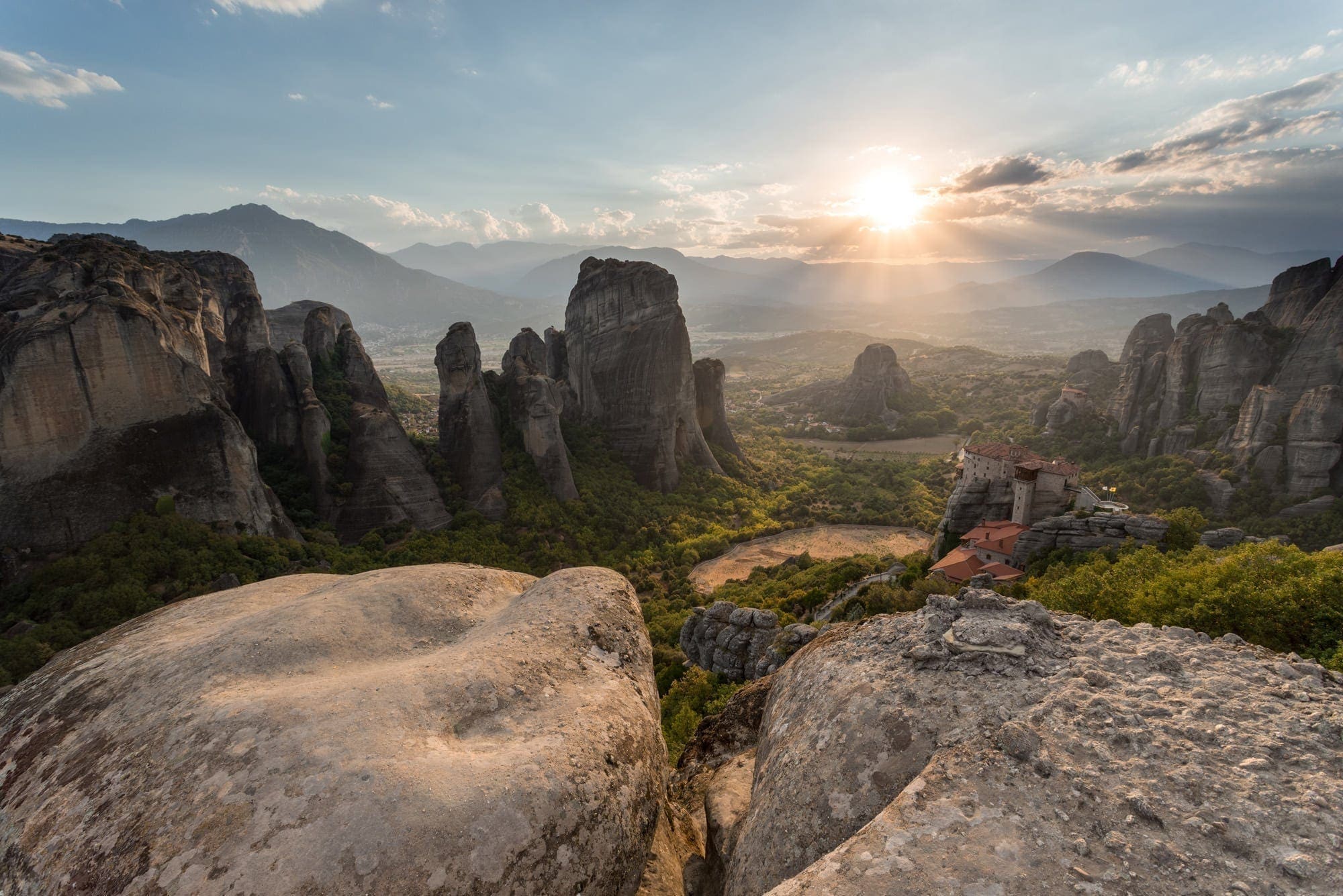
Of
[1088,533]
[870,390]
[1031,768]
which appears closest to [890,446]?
[870,390]

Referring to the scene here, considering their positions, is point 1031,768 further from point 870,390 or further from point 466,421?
point 870,390

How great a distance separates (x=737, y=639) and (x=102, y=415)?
2477 cm

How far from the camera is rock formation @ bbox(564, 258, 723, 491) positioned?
4418cm

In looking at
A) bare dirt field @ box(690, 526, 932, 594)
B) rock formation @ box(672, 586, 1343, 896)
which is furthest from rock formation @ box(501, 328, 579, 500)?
rock formation @ box(672, 586, 1343, 896)

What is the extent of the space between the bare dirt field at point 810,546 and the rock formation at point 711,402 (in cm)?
1308

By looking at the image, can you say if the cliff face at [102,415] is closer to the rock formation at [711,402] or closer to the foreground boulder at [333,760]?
the foreground boulder at [333,760]

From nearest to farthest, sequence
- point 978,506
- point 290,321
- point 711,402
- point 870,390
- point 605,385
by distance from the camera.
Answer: point 978,506 → point 605,385 → point 711,402 → point 290,321 → point 870,390

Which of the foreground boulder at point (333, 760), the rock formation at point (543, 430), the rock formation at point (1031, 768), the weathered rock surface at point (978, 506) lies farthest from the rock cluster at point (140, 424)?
the weathered rock surface at point (978, 506)

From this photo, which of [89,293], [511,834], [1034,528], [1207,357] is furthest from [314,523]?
[1207,357]

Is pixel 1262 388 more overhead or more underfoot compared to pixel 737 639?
more overhead

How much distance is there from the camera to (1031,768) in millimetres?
3822

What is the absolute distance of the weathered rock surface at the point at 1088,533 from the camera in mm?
19516

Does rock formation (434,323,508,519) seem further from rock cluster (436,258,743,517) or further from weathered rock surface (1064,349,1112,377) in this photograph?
weathered rock surface (1064,349,1112,377)

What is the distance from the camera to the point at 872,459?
68.2 m
